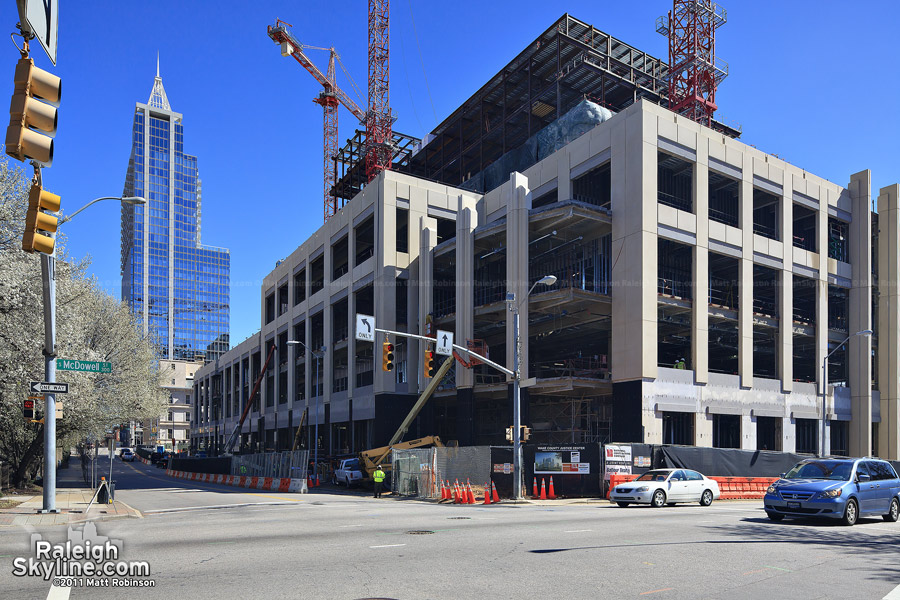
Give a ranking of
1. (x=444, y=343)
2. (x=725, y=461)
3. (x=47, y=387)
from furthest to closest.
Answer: (x=725, y=461), (x=444, y=343), (x=47, y=387)

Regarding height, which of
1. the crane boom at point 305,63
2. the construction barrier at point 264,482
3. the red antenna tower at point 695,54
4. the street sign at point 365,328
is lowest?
the construction barrier at point 264,482

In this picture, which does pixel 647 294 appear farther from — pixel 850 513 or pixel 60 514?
pixel 60 514

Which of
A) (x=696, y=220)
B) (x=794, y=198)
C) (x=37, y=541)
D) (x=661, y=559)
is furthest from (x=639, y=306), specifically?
(x=37, y=541)

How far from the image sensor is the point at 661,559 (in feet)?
37.7

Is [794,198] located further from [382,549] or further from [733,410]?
[382,549]

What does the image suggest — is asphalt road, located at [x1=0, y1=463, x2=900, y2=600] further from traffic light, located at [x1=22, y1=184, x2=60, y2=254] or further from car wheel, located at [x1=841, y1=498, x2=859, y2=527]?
traffic light, located at [x1=22, y1=184, x2=60, y2=254]

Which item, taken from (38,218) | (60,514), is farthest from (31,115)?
(60,514)

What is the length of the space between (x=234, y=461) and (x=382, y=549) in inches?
1819

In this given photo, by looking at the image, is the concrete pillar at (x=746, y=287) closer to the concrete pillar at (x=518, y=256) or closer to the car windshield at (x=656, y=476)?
the concrete pillar at (x=518, y=256)

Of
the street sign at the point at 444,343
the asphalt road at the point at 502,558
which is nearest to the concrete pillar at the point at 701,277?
the street sign at the point at 444,343

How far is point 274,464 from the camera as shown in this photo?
47.1 m

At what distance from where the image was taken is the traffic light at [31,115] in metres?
6.96

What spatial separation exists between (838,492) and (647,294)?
2140 cm

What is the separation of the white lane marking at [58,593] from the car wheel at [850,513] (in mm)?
16007
